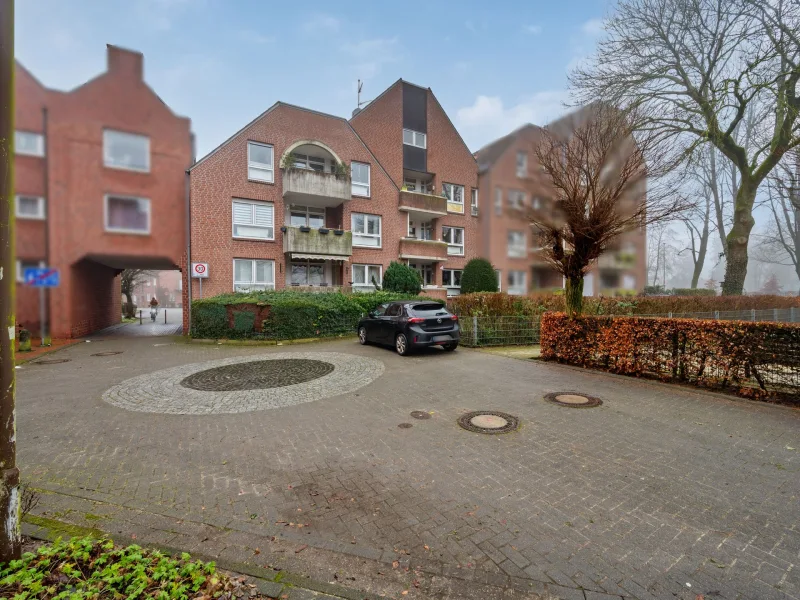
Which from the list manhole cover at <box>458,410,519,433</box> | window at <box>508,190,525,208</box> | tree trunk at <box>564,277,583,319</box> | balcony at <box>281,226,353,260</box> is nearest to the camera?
manhole cover at <box>458,410,519,433</box>

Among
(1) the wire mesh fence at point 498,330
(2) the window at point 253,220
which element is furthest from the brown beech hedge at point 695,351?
(2) the window at point 253,220

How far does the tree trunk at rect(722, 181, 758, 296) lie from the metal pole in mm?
24969

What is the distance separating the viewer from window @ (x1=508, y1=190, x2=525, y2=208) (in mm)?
7637

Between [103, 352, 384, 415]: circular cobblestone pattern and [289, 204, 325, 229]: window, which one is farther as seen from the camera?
[289, 204, 325, 229]: window

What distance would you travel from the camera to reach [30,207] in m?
1.38

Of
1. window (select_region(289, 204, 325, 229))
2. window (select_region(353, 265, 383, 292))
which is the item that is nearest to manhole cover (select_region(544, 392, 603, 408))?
window (select_region(353, 265, 383, 292))

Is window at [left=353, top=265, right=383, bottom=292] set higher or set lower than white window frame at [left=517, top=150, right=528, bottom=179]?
lower

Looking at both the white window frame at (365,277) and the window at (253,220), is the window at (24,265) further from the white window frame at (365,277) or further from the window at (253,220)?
the white window frame at (365,277)

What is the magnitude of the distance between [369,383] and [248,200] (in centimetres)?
1613

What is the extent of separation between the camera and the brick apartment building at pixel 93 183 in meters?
1.32

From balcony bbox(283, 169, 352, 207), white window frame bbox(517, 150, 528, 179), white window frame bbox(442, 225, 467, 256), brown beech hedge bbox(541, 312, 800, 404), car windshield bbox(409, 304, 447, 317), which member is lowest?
brown beech hedge bbox(541, 312, 800, 404)

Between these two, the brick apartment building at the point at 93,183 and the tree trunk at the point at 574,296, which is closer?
the brick apartment building at the point at 93,183

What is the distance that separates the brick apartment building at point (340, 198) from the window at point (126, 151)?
14.7 metres

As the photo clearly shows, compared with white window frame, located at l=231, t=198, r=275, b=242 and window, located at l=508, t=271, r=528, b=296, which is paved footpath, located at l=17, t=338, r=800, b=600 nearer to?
window, located at l=508, t=271, r=528, b=296
